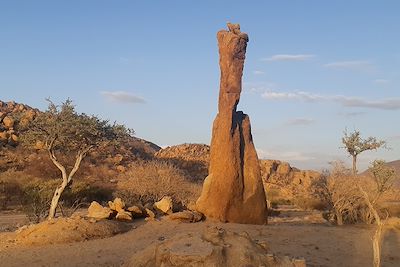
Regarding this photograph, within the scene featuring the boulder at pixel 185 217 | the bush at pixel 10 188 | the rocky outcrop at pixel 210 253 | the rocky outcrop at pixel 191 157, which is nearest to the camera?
the rocky outcrop at pixel 210 253

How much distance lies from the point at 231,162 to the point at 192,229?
2.72 metres

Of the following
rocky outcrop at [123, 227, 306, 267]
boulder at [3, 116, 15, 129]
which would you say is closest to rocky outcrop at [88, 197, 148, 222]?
rocky outcrop at [123, 227, 306, 267]

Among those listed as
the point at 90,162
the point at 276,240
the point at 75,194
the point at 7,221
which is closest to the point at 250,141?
the point at 276,240

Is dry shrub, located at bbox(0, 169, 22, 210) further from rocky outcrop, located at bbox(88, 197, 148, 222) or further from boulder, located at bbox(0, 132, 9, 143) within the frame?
rocky outcrop, located at bbox(88, 197, 148, 222)

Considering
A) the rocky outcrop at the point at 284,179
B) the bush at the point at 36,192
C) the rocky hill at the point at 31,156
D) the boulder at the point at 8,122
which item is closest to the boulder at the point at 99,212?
the bush at the point at 36,192

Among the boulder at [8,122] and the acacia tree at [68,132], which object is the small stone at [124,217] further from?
the boulder at [8,122]

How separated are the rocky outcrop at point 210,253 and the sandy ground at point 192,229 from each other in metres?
2.39

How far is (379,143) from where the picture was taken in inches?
909

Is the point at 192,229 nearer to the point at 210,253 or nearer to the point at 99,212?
the point at 99,212

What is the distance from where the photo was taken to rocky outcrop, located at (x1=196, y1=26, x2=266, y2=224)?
14641 mm

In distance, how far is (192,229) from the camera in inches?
511

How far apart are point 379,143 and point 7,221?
55.7 ft

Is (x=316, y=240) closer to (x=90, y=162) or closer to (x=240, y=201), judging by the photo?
(x=240, y=201)

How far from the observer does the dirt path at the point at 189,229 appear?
32.5 ft
